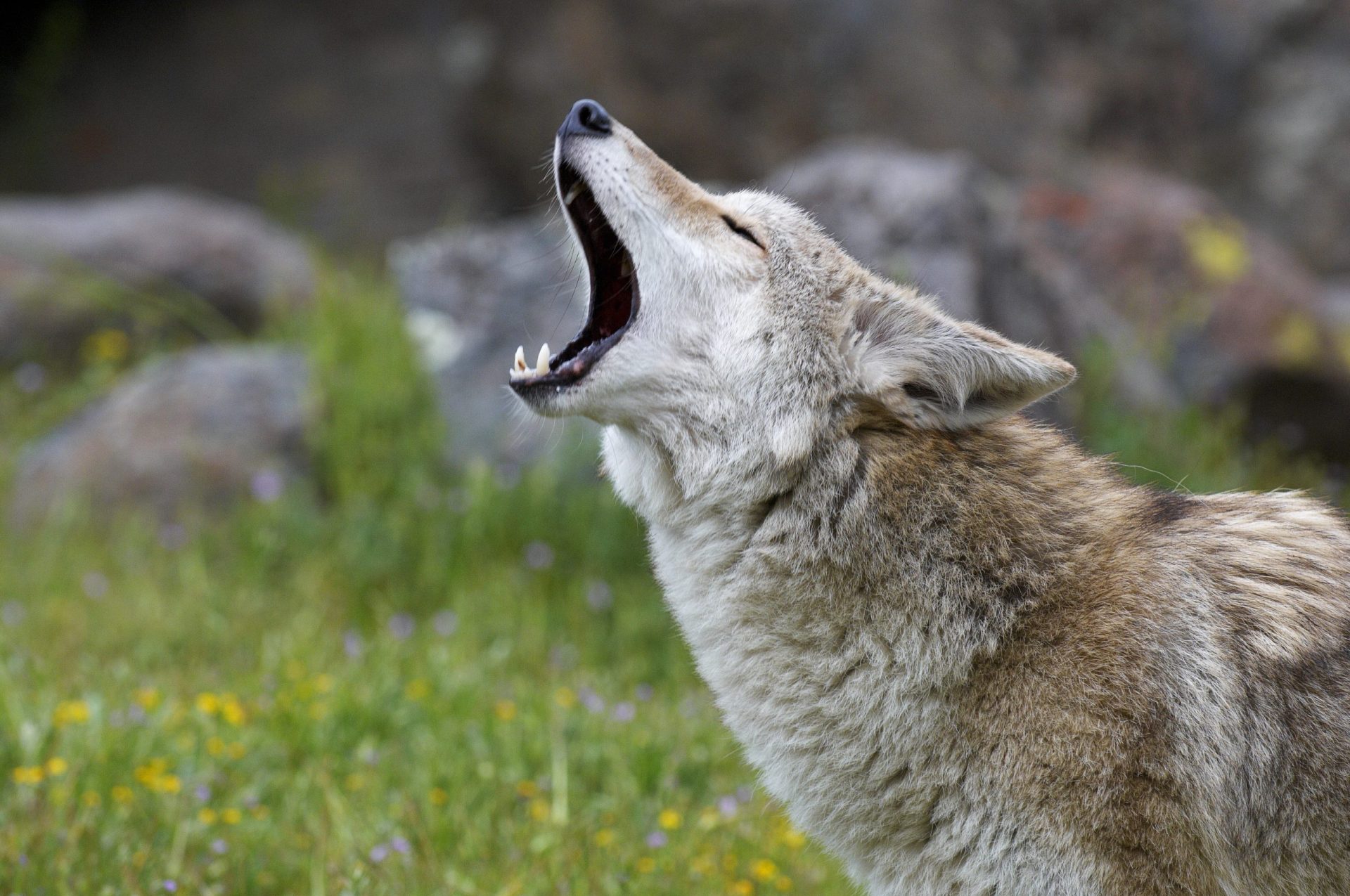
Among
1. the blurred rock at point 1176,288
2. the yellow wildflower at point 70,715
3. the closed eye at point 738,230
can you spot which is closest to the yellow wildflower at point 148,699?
the yellow wildflower at point 70,715

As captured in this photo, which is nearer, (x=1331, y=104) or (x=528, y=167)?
(x=1331, y=104)

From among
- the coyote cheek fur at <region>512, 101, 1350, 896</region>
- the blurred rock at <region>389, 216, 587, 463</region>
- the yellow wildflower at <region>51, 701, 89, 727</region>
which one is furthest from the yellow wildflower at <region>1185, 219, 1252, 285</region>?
the yellow wildflower at <region>51, 701, 89, 727</region>

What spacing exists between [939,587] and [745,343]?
2.55 ft

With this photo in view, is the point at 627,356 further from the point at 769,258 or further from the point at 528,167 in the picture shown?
the point at 528,167

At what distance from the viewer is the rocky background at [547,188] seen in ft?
22.5

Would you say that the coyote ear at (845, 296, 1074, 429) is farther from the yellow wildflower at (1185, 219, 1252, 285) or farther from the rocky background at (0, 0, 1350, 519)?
the yellow wildflower at (1185, 219, 1252, 285)

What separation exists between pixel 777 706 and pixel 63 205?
8587mm

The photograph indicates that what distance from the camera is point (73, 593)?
5746 mm

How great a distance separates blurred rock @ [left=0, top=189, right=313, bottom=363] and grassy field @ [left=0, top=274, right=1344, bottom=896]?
0.69 meters

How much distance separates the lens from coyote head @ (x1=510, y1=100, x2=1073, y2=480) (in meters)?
2.94

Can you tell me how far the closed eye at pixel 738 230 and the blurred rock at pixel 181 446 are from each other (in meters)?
3.84

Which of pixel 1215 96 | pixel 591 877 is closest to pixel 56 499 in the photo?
pixel 591 877

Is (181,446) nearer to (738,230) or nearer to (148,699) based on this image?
(148,699)

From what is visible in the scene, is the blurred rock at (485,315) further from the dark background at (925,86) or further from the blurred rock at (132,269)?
the blurred rock at (132,269)
